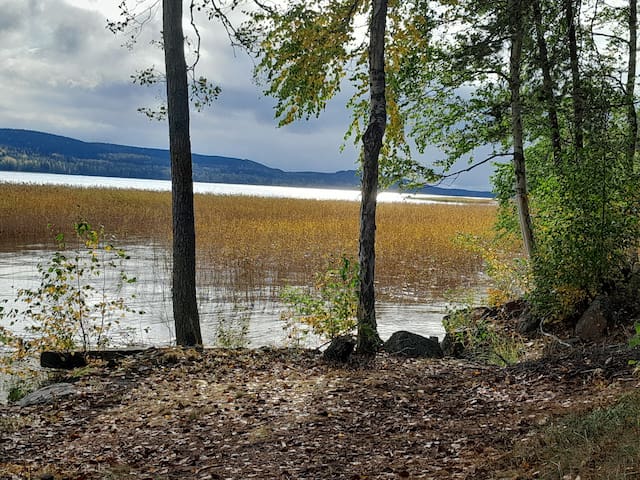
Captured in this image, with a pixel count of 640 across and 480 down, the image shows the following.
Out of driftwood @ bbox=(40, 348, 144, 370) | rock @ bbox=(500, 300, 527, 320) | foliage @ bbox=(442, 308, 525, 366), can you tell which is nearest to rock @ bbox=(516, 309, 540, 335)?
foliage @ bbox=(442, 308, 525, 366)

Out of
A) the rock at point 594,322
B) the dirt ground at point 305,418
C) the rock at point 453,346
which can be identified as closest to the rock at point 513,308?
the rock at point 453,346

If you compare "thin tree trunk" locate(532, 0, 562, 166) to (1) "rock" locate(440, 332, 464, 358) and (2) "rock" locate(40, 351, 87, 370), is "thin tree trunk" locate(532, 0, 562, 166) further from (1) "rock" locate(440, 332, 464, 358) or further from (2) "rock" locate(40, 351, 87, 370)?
(2) "rock" locate(40, 351, 87, 370)

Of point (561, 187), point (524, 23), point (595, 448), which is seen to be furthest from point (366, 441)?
point (524, 23)

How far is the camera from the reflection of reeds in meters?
17.4

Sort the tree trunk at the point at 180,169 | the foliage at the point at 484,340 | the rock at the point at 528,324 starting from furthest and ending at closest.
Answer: the rock at the point at 528,324
the tree trunk at the point at 180,169
the foliage at the point at 484,340

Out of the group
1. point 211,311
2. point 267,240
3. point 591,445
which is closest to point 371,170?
point 591,445

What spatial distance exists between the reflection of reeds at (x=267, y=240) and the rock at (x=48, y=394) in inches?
167

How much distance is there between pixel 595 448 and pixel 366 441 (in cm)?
205

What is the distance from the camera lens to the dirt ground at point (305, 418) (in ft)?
16.5

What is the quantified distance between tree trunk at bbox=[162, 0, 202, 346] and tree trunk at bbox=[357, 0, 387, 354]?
2.95 meters

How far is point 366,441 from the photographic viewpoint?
5.48 meters

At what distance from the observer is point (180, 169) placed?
32.0 ft

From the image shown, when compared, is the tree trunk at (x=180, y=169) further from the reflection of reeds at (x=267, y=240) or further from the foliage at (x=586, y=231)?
the foliage at (x=586, y=231)

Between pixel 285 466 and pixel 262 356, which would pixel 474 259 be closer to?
pixel 262 356
